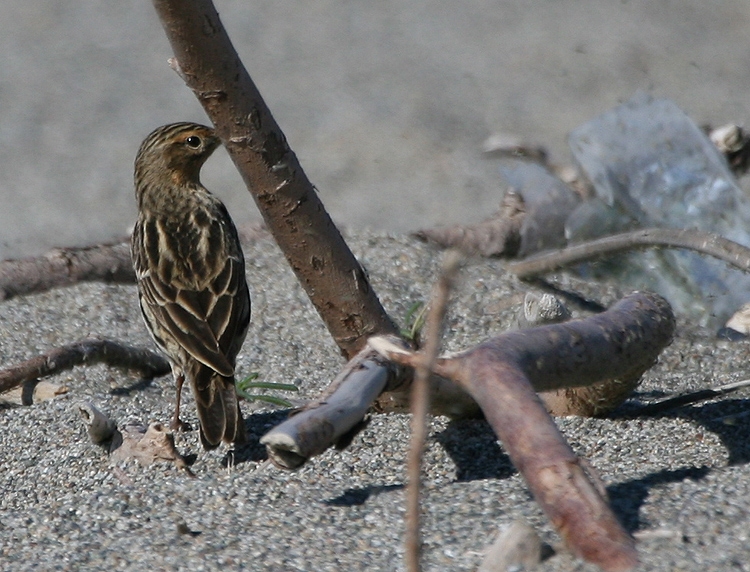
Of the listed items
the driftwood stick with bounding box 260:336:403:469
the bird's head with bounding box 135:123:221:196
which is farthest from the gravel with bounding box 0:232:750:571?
the bird's head with bounding box 135:123:221:196

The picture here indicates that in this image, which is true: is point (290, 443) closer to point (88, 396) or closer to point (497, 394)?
point (497, 394)

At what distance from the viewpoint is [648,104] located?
737 cm

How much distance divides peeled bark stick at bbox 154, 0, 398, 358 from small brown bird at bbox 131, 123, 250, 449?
449mm

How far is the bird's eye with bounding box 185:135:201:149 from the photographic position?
18.7ft

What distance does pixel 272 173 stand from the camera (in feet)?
14.0

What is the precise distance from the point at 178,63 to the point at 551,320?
1.49m

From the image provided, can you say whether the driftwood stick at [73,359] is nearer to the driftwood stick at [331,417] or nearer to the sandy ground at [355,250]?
the sandy ground at [355,250]

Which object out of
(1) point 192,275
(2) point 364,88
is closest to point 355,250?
(1) point 192,275

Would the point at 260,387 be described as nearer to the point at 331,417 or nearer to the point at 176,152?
the point at 176,152

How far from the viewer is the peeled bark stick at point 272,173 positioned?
3.97 m

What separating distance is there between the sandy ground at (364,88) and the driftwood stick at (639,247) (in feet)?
5.15

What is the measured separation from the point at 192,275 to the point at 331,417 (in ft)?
6.10

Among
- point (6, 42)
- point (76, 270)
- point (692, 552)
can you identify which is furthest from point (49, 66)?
point (692, 552)

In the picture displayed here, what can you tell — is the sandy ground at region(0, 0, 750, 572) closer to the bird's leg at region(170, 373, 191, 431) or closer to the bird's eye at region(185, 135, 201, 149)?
the bird's leg at region(170, 373, 191, 431)
